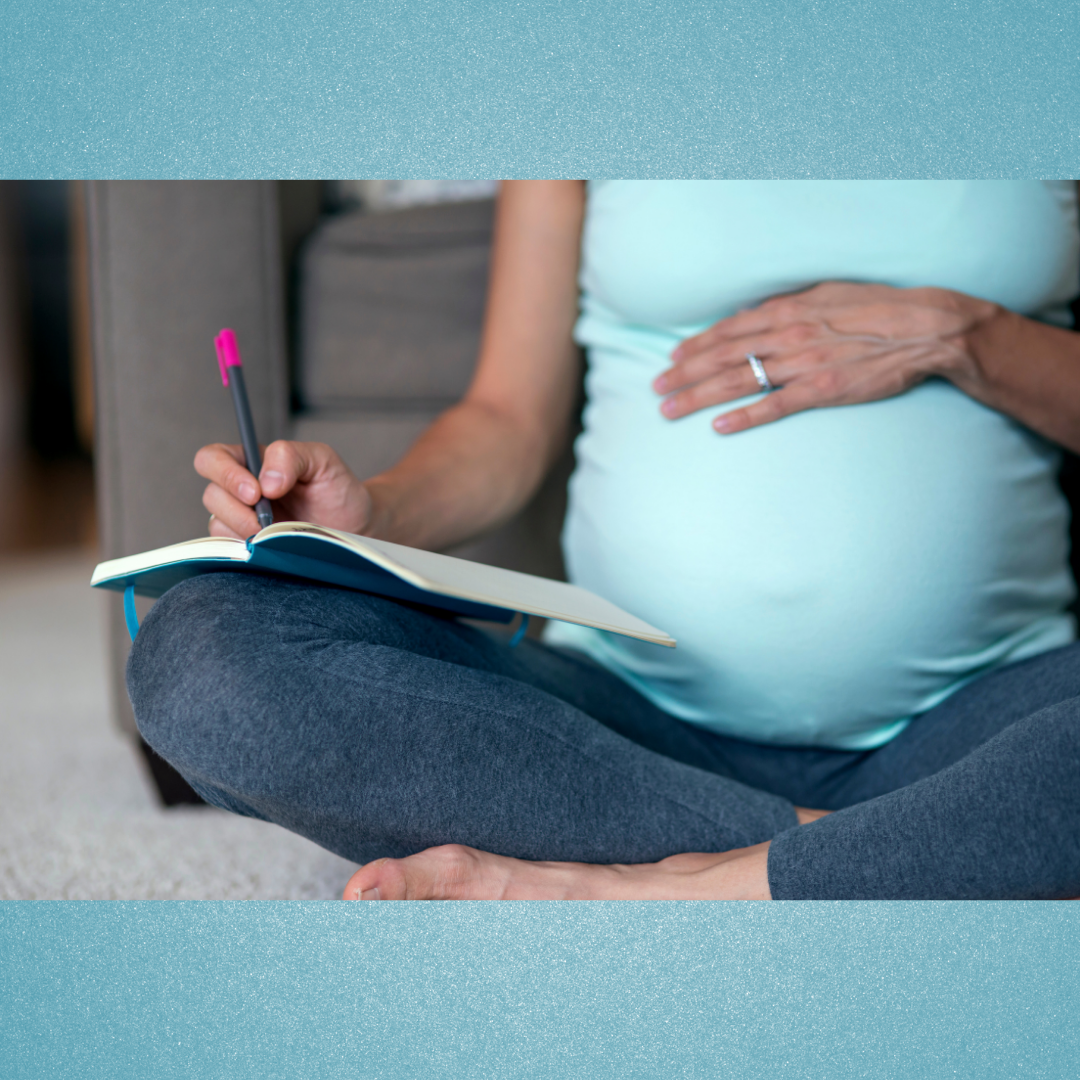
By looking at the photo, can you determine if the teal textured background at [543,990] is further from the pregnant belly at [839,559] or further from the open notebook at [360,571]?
the pregnant belly at [839,559]

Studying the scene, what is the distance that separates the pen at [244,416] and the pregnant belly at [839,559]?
276 mm

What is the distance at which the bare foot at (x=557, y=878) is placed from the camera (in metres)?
0.49

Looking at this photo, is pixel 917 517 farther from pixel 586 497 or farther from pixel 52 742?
pixel 52 742

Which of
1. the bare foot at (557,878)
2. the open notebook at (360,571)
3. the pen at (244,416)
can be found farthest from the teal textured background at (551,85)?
the bare foot at (557,878)

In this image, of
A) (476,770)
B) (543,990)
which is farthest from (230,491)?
(543,990)

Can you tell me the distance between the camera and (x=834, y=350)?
27.5 inches

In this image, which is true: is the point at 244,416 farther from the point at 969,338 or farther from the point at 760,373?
the point at 969,338

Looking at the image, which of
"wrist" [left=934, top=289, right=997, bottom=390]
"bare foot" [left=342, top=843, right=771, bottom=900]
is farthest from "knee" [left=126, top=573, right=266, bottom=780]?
"wrist" [left=934, top=289, right=997, bottom=390]

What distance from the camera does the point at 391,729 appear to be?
0.50 meters

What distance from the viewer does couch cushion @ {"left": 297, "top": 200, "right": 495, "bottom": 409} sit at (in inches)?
42.5

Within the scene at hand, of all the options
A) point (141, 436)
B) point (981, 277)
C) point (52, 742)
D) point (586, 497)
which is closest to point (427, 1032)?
point (586, 497)

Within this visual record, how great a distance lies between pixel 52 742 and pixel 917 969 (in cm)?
108

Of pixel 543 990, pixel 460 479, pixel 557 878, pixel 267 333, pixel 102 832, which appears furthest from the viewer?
pixel 267 333

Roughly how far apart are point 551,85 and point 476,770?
39 centimetres
